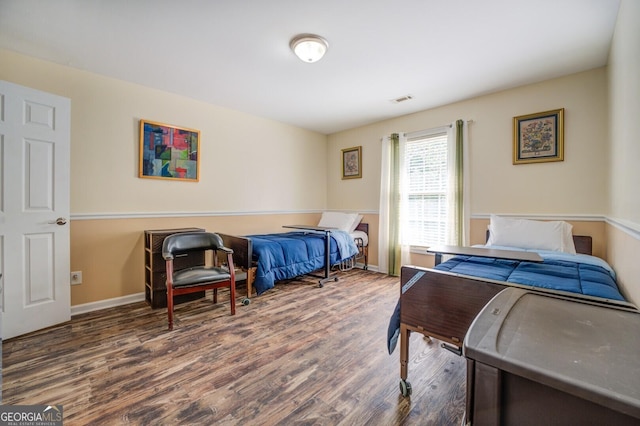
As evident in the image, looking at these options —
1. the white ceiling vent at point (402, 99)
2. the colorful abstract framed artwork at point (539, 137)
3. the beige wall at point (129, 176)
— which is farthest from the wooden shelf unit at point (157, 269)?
the colorful abstract framed artwork at point (539, 137)

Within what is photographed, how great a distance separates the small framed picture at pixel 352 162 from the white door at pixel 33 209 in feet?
12.3

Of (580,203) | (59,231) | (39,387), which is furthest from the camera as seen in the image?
(580,203)

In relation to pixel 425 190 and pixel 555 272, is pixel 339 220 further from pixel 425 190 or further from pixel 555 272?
pixel 555 272

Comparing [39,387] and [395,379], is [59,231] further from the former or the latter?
[395,379]

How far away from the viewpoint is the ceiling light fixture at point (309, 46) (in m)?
2.20

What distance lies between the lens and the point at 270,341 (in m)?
2.16

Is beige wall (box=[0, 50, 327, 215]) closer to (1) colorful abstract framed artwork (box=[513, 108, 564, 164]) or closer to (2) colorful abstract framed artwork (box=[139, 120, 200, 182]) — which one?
(2) colorful abstract framed artwork (box=[139, 120, 200, 182])

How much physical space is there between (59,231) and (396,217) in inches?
156

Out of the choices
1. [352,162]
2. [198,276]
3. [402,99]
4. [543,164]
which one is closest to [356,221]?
[352,162]

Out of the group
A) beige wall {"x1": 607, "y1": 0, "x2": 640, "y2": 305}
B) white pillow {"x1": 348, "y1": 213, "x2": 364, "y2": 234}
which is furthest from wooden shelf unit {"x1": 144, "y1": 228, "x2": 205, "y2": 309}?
beige wall {"x1": 607, "y1": 0, "x2": 640, "y2": 305}

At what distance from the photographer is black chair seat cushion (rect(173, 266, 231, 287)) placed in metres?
2.42

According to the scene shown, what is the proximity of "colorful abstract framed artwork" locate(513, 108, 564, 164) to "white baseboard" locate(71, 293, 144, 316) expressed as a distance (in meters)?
4.67

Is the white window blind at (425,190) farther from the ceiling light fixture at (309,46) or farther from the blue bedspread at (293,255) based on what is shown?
the ceiling light fixture at (309,46)

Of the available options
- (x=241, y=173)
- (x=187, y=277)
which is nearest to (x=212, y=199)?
(x=241, y=173)
